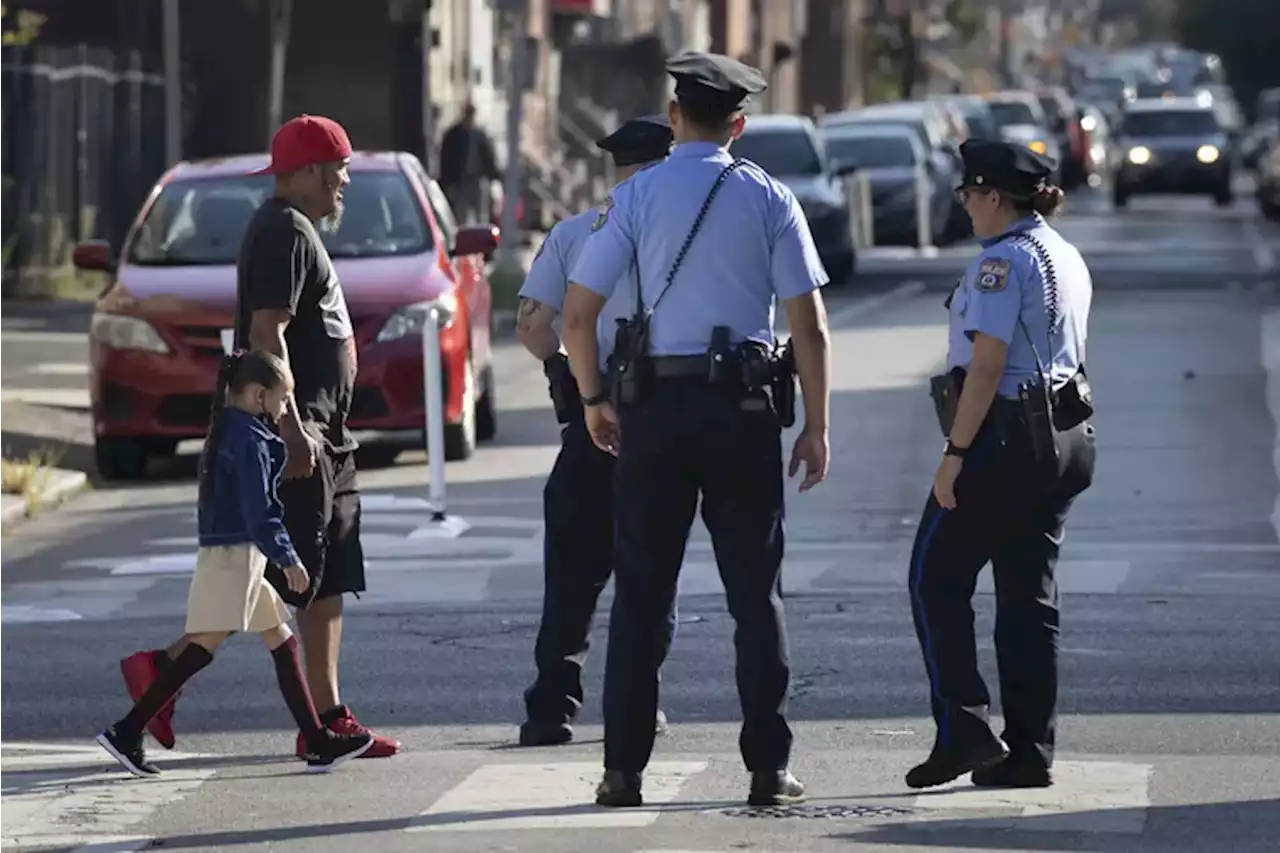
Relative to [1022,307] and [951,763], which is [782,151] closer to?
[1022,307]

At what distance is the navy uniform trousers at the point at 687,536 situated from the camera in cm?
820

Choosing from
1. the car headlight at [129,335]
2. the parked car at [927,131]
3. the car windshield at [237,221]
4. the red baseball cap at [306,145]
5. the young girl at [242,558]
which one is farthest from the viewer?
the parked car at [927,131]

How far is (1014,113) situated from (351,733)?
52.7m

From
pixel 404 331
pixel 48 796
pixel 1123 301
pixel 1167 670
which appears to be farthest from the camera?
pixel 1123 301

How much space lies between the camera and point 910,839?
25.7 ft

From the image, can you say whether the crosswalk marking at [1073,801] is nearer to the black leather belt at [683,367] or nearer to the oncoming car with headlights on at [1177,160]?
the black leather belt at [683,367]

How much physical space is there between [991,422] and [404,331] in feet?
29.3

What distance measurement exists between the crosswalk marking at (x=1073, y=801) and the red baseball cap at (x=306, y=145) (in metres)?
2.33

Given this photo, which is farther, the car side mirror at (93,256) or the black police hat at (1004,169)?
the car side mirror at (93,256)

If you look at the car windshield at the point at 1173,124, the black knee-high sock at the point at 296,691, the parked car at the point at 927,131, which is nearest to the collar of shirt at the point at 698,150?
the black knee-high sock at the point at 296,691

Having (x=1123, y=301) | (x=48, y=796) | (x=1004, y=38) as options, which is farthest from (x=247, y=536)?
(x=1004, y=38)

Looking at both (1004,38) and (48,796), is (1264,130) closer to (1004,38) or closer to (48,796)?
(48,796)

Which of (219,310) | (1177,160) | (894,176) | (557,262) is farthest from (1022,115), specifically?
(557,262)

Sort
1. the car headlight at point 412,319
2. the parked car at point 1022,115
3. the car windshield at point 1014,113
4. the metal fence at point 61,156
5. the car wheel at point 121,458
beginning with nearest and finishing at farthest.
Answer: the car headlight at point 412,319 < the car wheel at point 121,458 < the metal fence at point 61,156 < the parked car at point 1022,115 < the car windshield at point 1014,113
